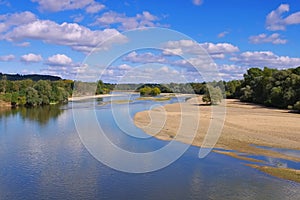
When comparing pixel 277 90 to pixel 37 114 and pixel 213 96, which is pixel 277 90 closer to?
pixel 213 96

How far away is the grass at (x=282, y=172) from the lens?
1852cm

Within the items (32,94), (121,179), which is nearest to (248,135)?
(121,179)

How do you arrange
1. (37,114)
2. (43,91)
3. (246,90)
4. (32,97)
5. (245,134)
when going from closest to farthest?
(245,134) < (37,114) < (32,97) < (43,91) < (246,90)

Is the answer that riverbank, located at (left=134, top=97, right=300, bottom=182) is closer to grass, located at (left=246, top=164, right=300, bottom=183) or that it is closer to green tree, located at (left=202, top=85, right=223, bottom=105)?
grass, located at (left=246, top=164, right=300, bottom=183)

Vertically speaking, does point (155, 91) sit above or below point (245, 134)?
above

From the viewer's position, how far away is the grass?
1852 cm

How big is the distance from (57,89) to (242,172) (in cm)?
7368

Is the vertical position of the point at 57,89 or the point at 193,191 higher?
the point at 57,89

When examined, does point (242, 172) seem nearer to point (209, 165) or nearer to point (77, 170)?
point (209, 165)

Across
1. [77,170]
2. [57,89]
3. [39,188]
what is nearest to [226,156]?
[77,170]

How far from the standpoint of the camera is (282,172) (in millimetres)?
19500

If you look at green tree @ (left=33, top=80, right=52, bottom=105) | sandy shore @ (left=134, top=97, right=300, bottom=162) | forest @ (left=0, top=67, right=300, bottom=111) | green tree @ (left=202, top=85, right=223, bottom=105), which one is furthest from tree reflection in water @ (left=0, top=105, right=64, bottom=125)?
green tree @ (left=202, top=85, right=223, bottom=105)

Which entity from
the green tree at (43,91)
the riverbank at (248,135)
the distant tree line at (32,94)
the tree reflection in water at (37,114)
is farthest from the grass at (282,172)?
the green tree at (43,91)

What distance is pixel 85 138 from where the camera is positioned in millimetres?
30625
